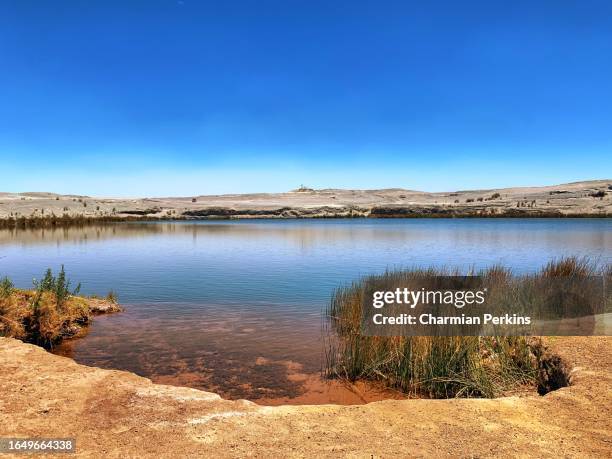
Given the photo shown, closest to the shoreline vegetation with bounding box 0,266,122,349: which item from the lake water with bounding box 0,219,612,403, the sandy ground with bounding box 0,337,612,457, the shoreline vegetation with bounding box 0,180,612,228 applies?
the lake water with bounding box 0,219,612,403

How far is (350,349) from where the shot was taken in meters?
7.86

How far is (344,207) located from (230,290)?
6264 centimetres

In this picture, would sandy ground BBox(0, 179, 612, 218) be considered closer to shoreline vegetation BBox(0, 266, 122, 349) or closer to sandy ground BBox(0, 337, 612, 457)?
shoreline vegetation BBox(0, 266, 122, 349)

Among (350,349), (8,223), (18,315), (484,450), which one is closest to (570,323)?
(350,349)

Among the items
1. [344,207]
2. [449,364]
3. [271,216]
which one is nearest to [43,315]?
[449,364]

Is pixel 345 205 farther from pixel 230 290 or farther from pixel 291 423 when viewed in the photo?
pixel 291 423

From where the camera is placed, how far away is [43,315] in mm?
9609

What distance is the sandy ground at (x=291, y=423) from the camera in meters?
4.31

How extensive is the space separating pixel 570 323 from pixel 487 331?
214 centimetres

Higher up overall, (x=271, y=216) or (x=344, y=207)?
(x=344, y=207)

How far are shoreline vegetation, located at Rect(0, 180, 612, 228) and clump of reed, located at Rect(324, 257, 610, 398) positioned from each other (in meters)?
47.0

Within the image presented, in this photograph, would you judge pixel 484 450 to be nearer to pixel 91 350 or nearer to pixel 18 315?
pixel 91 350

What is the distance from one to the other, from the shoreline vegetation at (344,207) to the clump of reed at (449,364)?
4695cm

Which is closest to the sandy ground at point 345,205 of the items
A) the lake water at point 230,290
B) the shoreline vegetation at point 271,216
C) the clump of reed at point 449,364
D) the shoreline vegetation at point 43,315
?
the shoreline vegetation at point 271,216
